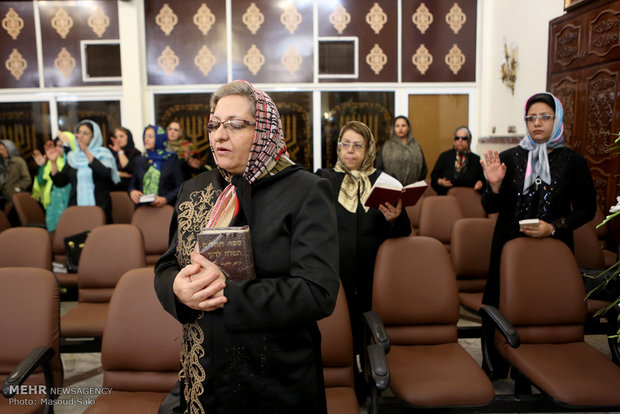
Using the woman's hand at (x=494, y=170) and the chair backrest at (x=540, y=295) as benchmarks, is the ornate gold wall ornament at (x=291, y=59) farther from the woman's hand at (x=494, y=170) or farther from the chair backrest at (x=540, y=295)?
the chair backrest at (x=540, y=295)

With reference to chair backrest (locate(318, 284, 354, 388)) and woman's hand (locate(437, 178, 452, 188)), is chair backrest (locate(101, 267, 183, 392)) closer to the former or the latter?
chair backrest (locate(318, 284, 354, 388))

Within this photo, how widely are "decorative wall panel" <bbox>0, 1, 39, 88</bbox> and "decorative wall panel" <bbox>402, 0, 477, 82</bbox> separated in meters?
5.27

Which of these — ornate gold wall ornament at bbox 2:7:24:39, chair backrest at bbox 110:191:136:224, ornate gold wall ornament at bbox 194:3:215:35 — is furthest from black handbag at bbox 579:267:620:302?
ornate gold wall ornament at bbox 2:7:24:39

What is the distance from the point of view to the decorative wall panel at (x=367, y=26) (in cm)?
622

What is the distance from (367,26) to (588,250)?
14.6 feet

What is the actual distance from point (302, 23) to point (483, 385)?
561 cm

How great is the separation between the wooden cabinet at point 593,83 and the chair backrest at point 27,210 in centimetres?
534

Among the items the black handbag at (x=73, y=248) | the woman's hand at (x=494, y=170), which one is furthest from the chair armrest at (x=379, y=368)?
the black handbag at (x=73, y=248)

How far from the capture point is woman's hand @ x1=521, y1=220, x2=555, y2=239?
7.32ft

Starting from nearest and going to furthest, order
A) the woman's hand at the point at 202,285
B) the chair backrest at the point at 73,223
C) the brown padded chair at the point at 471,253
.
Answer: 1. the woman's hand at the point at 202,285
2. the brown padded chair at the point at 471,253
3. the chair backrest at the point at 73,223

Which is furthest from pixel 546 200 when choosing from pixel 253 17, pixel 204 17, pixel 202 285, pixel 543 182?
pixel 204 17

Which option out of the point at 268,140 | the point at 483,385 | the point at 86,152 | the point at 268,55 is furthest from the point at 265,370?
the point at 268,55

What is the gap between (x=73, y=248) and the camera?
325 centimetres

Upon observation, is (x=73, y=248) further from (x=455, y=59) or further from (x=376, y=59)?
(x=455, y=59)
